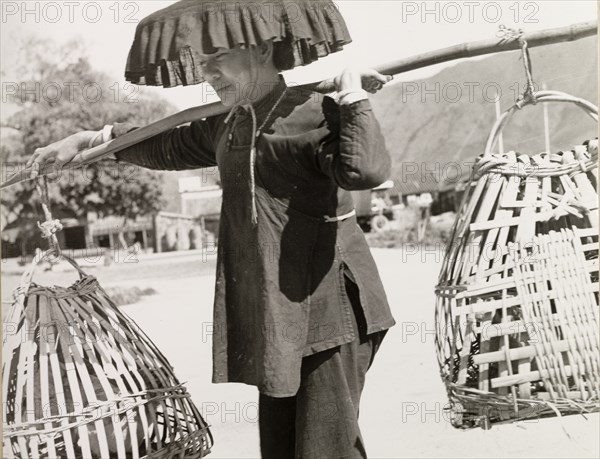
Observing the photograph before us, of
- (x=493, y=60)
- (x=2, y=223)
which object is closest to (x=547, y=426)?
(x=493, y=60)

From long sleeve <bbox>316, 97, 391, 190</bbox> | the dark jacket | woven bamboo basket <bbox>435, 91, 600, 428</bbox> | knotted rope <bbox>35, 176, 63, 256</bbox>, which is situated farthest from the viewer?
knotted rope <bbox>35, 176, 63, 256</bbox>

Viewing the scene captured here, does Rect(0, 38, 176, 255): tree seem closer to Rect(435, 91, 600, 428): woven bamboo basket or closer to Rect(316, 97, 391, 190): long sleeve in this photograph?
Rect(316, 97, 391, 190): long sleeve

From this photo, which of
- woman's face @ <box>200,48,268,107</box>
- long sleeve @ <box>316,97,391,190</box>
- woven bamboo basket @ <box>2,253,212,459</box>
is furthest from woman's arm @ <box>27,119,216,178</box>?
long sleeve @ <box>316,97,391,190</box>

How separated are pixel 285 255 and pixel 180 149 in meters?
0.33

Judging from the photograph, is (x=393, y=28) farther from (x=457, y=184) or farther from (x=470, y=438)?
(x=470, y=438)

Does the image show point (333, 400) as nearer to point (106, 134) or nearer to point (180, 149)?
point (180, 149)

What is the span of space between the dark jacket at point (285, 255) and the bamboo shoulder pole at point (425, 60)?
76 mm

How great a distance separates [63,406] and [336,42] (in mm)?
823

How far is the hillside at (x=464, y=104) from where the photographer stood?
146cm

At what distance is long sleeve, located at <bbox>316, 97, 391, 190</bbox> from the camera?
3.37ft

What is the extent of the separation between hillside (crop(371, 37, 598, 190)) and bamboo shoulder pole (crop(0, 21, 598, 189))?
0.15 m

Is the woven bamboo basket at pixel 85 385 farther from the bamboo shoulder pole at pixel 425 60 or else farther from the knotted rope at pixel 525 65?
the knotted rope at pixel 525 65

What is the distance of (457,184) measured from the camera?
1.49m

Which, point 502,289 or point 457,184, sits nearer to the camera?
point 502,289
